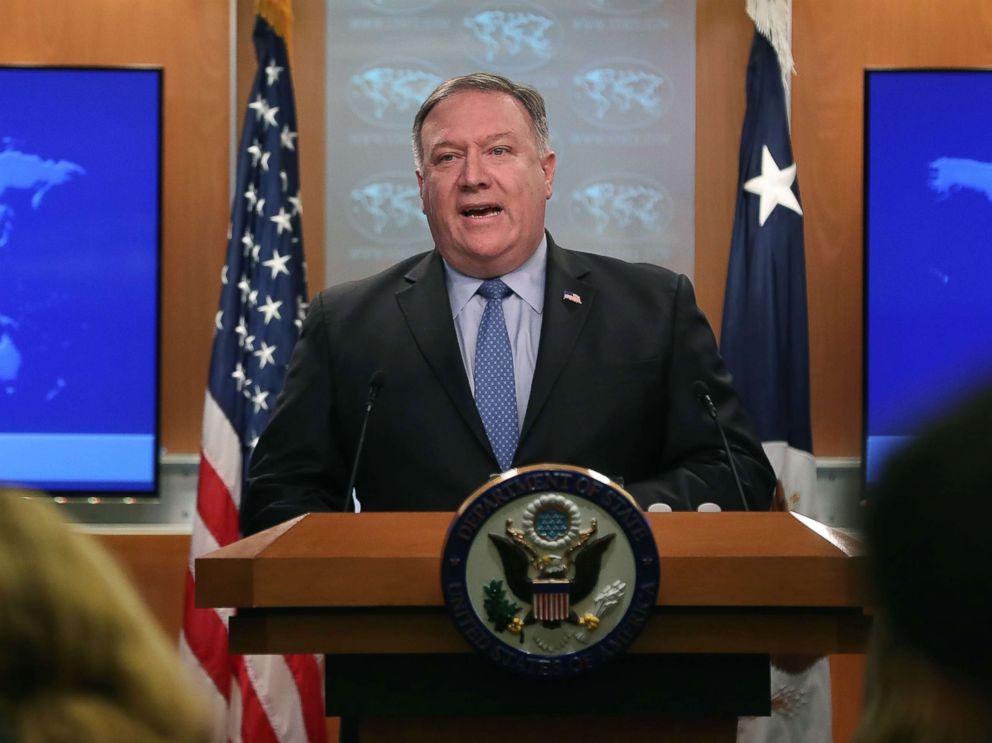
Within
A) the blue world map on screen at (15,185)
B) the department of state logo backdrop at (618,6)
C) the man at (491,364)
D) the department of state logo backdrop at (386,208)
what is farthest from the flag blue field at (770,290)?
the blue world map on screen at (15,185)

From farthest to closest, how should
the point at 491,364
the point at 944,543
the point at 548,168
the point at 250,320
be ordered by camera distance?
the point at 250,320 → the point at 548,168 → the point at 491,364 → the point at 944,543

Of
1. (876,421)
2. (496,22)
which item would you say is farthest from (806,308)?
(496,22)

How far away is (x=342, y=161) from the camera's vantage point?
5027mm

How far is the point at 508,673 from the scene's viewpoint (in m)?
1.76

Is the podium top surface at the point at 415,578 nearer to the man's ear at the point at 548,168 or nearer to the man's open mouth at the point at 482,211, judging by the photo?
the man's open mouth at the point at 482,211

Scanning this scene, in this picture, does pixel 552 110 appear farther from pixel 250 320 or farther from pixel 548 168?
pixel 548 168

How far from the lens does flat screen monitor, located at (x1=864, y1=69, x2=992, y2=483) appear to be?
4891 millimetres

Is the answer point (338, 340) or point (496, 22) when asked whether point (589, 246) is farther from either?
point (338, 340)

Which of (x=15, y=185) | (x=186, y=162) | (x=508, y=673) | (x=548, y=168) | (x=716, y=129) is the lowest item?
(x=508, y=673)

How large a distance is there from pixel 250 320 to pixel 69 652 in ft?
13.0

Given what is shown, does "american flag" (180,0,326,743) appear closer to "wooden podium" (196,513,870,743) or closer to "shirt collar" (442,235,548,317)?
Answer: "shirt collar" (442,235,548,317)

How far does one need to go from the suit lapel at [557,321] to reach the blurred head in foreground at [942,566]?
1953 millimetres

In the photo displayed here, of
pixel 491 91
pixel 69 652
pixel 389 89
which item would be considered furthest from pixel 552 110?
pixel 69 652

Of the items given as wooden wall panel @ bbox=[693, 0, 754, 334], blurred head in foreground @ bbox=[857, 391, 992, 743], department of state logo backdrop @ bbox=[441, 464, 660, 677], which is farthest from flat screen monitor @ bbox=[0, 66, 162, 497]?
blurred head in foreground @ bbox=[857, 391, 992, 743]
